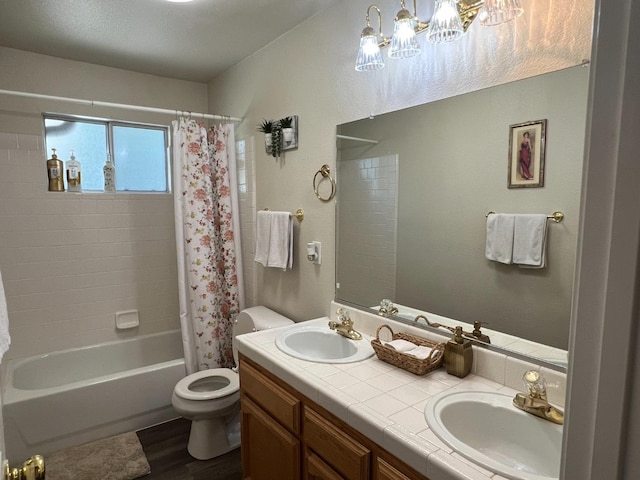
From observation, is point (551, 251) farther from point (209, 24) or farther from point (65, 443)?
point (65, 443)

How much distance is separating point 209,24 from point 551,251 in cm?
209

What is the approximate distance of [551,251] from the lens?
1250 millimetres

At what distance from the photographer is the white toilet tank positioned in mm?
2322

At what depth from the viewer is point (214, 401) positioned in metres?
2.20

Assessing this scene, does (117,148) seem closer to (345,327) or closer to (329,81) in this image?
(329,81)

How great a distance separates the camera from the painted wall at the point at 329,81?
4.07 ft

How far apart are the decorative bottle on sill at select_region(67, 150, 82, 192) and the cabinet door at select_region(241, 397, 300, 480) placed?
2087mm

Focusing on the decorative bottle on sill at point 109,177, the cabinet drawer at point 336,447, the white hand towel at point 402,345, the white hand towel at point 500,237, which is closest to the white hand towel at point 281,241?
the white hand towel at point 402,345

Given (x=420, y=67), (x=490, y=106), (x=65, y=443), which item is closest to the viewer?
(x=490, y=106)

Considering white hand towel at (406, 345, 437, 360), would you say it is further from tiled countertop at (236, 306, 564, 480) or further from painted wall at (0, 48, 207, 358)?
painted wall at (0, 48, 207, 358)

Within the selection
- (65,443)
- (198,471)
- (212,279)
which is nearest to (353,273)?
(212,279)

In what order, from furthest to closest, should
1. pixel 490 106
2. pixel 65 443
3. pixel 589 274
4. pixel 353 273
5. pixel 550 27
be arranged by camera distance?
pixel 65 443
pixel 353 273
pixel 490 106
pixel 550 27
pixel 589 274

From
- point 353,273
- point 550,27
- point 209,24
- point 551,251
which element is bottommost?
point 353,273

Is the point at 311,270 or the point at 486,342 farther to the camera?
the point at 311,270
